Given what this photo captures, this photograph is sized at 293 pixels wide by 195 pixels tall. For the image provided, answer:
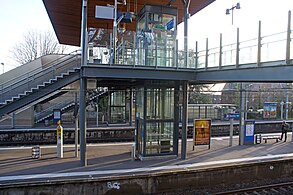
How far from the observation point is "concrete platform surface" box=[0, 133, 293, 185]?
870 cm

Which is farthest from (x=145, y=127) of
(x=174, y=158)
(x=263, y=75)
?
(x=263, y=75)

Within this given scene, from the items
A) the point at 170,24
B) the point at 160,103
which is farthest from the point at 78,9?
the point at 160,103

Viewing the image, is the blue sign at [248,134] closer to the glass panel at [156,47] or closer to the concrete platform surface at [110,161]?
the concrete platform surface at [110,161]

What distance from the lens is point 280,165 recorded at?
10.6m

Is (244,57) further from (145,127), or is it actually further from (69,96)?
(69,96)

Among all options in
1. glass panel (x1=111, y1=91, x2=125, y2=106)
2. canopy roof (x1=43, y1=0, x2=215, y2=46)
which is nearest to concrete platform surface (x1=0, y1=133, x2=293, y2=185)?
canopy roof (x1=43, y1=0, x2=215, y2=46)

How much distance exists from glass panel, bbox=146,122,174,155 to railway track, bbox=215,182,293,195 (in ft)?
11.9

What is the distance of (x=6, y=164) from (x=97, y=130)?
7.36 m

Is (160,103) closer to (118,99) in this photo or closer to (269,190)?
(269,190)

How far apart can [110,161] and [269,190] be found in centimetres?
634

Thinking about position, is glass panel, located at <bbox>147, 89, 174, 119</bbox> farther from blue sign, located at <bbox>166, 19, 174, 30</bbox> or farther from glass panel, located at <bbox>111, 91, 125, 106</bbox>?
glass panel, located at <bbox>111, 91, 125, 106</bbox>

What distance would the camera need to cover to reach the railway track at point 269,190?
8484 mm

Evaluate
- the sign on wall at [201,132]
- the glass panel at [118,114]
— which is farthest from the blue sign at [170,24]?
the glass panel at [118,114]

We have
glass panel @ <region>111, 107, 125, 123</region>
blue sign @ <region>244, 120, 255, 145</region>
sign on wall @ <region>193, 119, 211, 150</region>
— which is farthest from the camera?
glass panel @ <region>111, 107, 125, 123</region>
